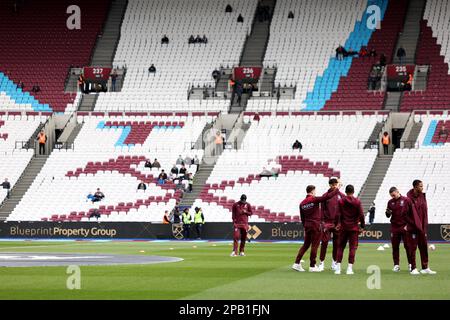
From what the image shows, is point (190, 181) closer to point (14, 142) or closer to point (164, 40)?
point (14, 142)

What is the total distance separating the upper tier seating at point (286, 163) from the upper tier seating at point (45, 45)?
17.0 metres

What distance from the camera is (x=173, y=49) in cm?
8069

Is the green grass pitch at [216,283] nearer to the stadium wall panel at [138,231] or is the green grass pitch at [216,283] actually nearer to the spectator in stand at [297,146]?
the stadium wall panel at [138,231]

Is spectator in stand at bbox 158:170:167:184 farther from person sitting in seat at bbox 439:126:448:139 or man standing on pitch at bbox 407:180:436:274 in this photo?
man standing on pitch at bbox 407:180:436:274

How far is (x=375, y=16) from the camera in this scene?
7875 centimetres

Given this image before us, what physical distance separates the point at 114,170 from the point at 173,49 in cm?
1681

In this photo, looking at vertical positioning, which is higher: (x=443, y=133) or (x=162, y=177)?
(x=443, y=133)

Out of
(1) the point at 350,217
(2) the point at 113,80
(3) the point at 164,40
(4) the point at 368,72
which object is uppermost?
(3) the point at 164,40

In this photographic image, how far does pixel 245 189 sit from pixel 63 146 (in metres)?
15.5

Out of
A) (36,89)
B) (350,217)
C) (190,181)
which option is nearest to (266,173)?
(190,181)

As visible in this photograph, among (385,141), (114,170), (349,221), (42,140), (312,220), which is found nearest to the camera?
(349,221)
